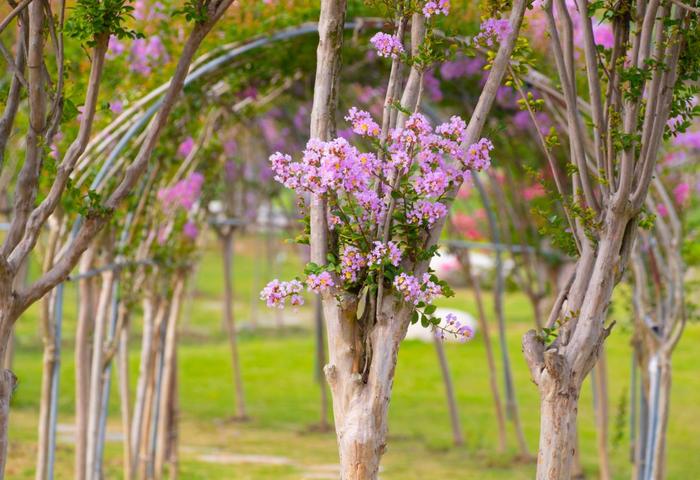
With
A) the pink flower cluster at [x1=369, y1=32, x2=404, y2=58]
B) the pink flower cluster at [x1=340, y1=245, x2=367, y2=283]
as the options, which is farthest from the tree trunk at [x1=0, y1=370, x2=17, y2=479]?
the pink flower cluster at [x1=369, y1=32, x2=404, y2=58]

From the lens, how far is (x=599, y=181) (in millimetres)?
3461

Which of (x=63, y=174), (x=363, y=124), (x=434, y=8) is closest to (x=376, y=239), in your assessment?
(x=363, y=124)

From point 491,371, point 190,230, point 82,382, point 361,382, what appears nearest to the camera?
point 361,382

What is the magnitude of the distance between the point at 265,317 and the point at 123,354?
11.2 m

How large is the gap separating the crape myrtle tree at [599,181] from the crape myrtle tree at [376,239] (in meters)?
0.36

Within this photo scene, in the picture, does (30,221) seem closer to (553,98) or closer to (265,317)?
(553,98)

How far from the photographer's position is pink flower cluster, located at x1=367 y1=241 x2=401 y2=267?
10.1 feet

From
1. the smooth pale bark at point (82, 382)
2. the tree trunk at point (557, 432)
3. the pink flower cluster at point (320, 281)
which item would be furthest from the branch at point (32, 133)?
the smooth pale bark at point (82, 382)

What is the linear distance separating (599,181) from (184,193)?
4663 millimetres

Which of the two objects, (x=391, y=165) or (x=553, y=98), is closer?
(x=391, y=165)

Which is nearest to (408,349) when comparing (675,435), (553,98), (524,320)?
(524,320)

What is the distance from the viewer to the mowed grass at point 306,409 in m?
8.68

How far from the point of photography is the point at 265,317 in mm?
18359

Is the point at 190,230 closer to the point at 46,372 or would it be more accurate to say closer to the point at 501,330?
the point at 501,330
